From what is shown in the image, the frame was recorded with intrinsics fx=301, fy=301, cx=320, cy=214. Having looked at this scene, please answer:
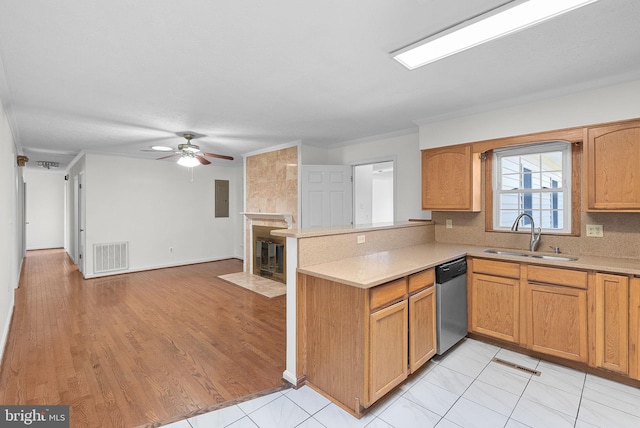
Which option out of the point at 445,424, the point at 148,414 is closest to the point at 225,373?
the point at 148,414

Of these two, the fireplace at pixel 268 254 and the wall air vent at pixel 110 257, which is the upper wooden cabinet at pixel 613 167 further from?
the wall air vent at pixel 110 257

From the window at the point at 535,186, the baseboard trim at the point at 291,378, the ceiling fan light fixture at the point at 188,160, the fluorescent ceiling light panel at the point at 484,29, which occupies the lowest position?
→ the baseboard trim at the point at 291,378

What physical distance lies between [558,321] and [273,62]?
306 cm

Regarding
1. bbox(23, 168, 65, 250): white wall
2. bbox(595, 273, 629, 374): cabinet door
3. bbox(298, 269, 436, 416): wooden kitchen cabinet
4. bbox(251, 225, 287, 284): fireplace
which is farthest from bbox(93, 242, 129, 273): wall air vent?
bbox(595, 273, 629, 374): cabinet door

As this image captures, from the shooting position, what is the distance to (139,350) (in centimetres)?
284

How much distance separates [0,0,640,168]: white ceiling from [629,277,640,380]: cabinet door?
5.55ft

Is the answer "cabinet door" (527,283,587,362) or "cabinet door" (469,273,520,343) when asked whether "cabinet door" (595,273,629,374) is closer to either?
"cabinet door" (527,283,587,362)

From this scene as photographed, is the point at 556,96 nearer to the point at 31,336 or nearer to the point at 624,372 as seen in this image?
the point at 624,372

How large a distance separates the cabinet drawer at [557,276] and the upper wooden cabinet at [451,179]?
3.09 feet

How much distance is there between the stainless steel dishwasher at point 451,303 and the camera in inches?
99.3

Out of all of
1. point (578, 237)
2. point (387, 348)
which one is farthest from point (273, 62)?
point (578, 237)

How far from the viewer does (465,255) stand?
9.61 ft

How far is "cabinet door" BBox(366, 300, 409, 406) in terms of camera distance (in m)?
1.89

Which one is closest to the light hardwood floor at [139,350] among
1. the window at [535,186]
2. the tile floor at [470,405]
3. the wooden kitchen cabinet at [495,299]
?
the tile floor at [470,405]
